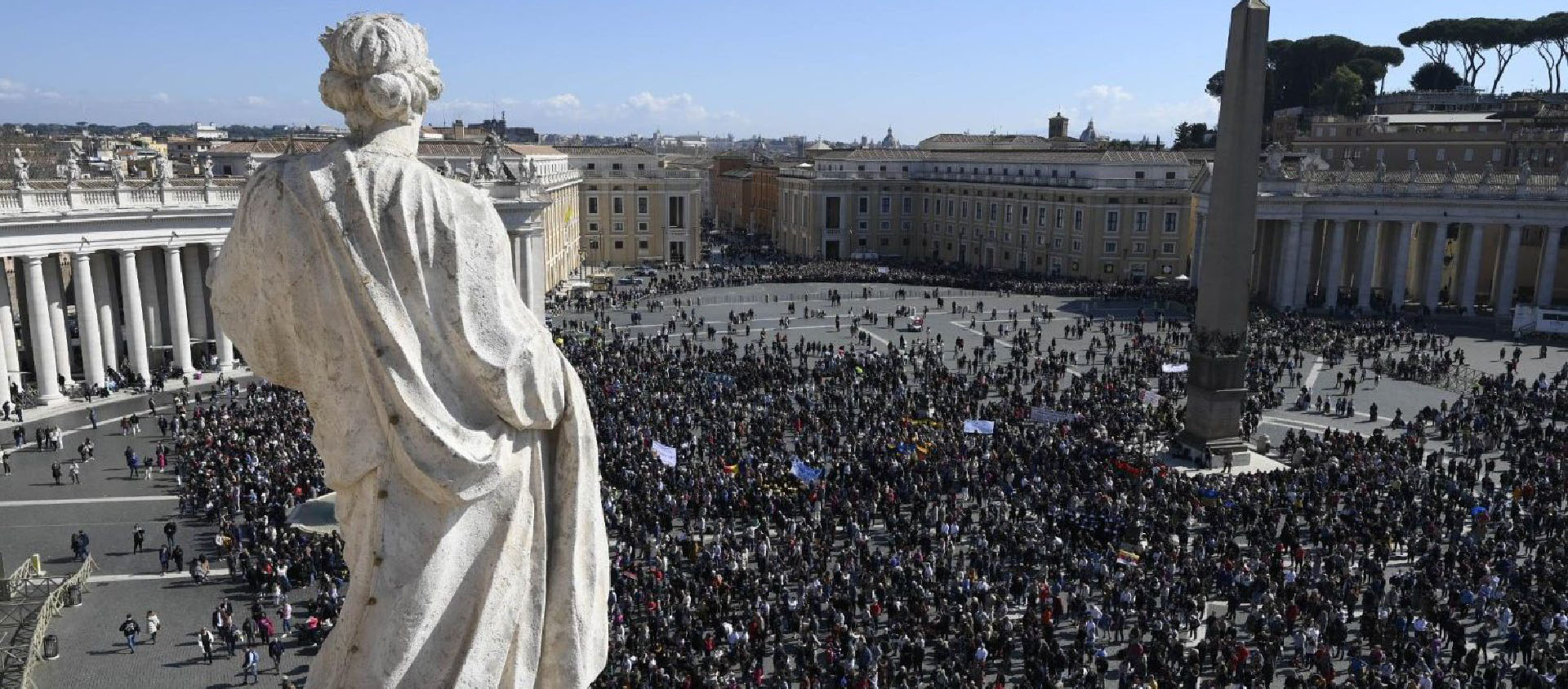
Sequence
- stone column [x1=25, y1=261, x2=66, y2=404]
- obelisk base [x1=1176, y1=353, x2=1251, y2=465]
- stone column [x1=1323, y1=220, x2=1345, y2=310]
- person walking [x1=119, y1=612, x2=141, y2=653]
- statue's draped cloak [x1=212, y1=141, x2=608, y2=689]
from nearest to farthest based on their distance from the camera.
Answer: statue's draped cloak [x1=212, y1=141, x2=608, y2=689]
person walking [x1=119, y1=612, x2=141, y2=653]
obelisk base [x1=1176, y1=353, x2=1251, y2=465]
stone column [x1=25, y1=261, x2=66, y2=404]
stone column [x1=1323, y1=220, x2=1345, y2=310]

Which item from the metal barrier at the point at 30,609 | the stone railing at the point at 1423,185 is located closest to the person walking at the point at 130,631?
the metal barrier at the point at 30,609

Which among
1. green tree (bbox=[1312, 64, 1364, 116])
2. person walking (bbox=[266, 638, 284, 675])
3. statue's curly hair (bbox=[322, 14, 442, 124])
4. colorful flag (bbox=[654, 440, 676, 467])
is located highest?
green tree (bbox=[1312, 64, 1364, 116])

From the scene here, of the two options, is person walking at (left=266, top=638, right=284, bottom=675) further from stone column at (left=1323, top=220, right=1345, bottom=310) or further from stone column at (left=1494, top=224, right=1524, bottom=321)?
stone column at (left=1494, top=224, right=1524, bottom=321)

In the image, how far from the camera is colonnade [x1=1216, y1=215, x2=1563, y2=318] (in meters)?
59.1

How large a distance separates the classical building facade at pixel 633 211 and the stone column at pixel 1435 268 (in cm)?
5166

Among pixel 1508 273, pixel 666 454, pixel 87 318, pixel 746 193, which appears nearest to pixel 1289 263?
pixel 1508 273

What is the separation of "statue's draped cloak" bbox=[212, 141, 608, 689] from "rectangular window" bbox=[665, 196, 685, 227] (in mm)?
87090

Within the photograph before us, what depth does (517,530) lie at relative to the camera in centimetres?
397

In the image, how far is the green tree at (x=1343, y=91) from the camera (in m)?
93.0

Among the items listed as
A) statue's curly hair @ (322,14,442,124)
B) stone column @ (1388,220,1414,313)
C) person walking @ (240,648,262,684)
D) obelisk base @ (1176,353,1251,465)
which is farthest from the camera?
stone column @ (1388,220,1414,313)

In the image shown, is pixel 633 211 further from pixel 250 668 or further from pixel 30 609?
pixel 250 668

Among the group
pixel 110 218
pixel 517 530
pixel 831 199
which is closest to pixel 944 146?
pixel 831 199

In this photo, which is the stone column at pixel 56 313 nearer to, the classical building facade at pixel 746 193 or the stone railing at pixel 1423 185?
the stone railing at pixel 1423 185

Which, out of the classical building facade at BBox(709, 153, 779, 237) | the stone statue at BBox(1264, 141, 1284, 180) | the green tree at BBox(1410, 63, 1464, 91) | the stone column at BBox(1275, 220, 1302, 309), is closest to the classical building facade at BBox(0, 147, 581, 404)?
the stone statue at BBox(1264, 141, 1284, 180)
